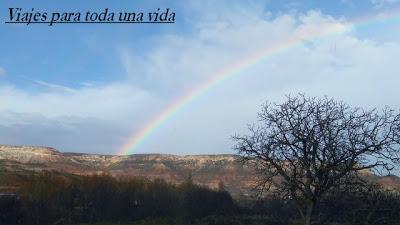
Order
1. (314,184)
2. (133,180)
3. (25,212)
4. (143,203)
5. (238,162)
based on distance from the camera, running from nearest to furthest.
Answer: (314,184) → (238,162) → (25,212) → (143,203) → (133,180)

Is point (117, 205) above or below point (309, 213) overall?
below

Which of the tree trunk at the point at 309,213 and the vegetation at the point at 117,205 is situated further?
the vegetation at the point at 117,205

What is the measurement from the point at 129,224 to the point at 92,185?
24032 mm

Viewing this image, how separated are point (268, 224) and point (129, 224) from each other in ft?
158

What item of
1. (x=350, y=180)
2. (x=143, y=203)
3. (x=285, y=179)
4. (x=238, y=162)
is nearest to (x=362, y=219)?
(x=350, y=180)

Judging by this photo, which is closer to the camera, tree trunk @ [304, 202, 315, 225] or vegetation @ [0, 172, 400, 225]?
tree trunk @ [304, 202, 315, 225]

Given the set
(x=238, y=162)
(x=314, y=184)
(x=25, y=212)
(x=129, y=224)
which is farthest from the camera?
(x=129, y=224)

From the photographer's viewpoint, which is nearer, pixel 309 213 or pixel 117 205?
pixel 309 213

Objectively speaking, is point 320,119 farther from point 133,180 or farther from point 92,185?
point 133,180

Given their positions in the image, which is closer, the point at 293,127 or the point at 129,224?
the point at 293,127

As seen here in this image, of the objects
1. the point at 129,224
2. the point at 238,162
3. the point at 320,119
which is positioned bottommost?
the point at 129,224

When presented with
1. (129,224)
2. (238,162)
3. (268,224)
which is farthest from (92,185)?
(238,162)

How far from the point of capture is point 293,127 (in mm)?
17281

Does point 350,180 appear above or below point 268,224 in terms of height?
above
